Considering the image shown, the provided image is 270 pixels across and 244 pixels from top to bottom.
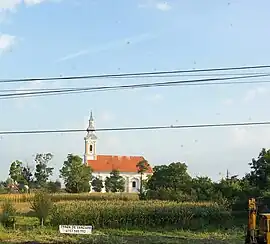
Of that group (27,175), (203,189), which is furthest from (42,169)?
(203,189)

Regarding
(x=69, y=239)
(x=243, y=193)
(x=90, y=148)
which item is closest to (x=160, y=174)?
(x=243, y=193)

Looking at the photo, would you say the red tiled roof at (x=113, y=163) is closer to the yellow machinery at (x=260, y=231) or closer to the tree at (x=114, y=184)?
the tree at (x=114, y=184)

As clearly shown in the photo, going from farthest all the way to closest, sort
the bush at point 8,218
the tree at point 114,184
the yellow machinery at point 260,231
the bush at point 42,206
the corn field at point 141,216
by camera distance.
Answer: the tree at point 114,184, the corn field at point 141,216, the bush at point 42,206, the bush at point 8,218, the yellow machinery at point 260,231

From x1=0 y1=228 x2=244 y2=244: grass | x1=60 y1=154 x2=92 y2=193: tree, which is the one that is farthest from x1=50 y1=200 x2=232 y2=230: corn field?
x1=60 y1=154 x2=92 y2=193: tree

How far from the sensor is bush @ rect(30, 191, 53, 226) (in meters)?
34.7

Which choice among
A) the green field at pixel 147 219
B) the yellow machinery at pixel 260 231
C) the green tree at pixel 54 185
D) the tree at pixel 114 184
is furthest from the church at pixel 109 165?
the yellow machinery at pixel 260 231

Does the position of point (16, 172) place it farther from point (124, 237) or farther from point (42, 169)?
point (124, 237)

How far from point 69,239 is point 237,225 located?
13.7m

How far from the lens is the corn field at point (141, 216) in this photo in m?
36.0

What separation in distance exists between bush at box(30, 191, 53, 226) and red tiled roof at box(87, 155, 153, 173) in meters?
88.8

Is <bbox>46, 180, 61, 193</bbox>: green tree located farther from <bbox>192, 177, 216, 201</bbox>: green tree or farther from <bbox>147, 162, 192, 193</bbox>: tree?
<bbox>192, 177, 216, 201</bbox>: green tree

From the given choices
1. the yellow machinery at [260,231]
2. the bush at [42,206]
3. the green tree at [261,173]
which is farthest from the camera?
the green tree at [261,173]

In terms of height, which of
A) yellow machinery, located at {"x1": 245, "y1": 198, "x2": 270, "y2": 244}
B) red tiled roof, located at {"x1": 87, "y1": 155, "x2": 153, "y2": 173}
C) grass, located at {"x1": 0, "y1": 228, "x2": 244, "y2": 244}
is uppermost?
red tiled roof, located at {"x1": 87, "y1": 155, "x2": 153, "y2": 173}

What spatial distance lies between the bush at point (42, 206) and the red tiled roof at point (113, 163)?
8879cm
